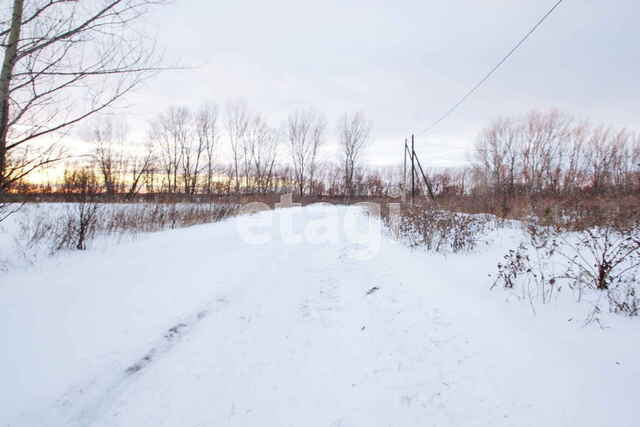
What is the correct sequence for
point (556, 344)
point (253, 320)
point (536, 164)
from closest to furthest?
point (556, 344) → point (253, 320) → point (536, 164)

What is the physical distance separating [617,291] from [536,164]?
954 inches

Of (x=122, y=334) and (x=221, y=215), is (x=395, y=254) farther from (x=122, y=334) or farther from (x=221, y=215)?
(x=221, y=215)

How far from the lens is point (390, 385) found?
199 centimetres

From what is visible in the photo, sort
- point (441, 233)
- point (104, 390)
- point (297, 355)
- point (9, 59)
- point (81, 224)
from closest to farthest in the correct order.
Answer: point (104, 390) < point (297, 355) < point (9, 59) < point (81, 224) < point (441, 233)

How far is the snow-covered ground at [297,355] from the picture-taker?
1687 millimetres

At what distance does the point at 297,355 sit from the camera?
2375mm

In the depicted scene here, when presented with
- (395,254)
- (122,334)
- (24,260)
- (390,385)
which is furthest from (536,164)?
(24,260)

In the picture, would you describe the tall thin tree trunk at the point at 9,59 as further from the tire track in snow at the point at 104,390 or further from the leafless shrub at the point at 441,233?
the leafless shrub at the point at 441,233

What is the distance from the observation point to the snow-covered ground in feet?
5.53

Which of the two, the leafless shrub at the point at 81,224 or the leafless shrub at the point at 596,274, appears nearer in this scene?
the leafless shrub at the point at 596,274

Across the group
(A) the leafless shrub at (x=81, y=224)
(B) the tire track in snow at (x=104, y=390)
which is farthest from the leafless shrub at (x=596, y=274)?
(A) the leafless shrub at (x=81, y=224)

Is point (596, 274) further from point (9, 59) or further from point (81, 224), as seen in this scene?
point (81, 224)

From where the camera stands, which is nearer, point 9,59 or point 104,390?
point 104,390

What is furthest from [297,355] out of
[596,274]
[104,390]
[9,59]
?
[9,59]
